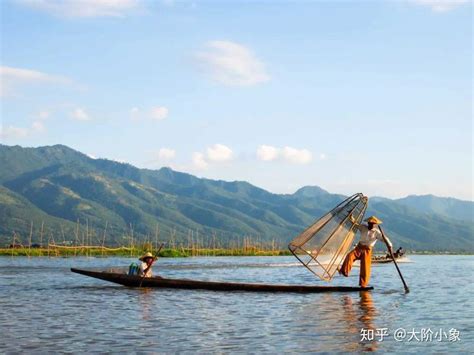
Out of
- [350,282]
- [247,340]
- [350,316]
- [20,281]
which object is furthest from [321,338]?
[20,281]

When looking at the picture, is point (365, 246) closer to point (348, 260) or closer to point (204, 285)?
point (348, 260)

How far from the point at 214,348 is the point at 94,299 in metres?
9.11

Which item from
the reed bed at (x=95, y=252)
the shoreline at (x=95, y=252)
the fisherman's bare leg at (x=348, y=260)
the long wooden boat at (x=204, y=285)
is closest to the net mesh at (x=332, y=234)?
the long wooden boat at (x=204, y=285)

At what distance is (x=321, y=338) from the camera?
1363 centimetres

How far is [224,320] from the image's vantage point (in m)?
16.2

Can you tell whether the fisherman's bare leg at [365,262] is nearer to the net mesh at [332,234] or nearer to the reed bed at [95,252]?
the net mesh at [332,234]

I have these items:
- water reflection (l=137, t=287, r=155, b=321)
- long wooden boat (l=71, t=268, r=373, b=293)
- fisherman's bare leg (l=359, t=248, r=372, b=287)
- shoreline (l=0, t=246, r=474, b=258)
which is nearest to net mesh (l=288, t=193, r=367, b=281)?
long wooden boat (l=71, t=268, r=373, b=293)

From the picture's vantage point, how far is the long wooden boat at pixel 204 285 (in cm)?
2205

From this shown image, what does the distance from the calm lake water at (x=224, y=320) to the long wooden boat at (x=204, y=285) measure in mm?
275

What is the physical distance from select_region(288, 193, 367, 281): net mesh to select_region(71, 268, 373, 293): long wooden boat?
687 mm

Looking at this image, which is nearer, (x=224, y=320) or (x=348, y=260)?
(x=224, y=320)

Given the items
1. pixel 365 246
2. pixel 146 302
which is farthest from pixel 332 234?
pixel 146 302

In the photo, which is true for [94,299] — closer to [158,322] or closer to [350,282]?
[158,322]

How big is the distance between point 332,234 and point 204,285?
180 inches
